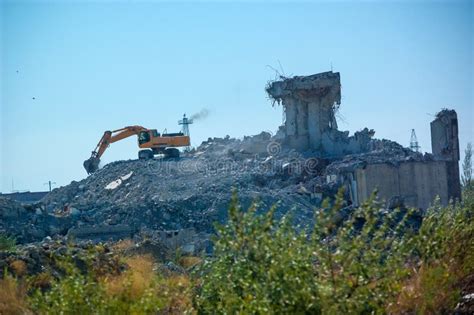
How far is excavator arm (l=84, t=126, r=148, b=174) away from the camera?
46875 millimetres

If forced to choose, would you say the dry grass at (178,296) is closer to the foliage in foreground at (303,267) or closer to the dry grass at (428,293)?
the foliage in foreground at (303,267)

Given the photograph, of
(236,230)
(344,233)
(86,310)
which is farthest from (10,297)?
(344,233)

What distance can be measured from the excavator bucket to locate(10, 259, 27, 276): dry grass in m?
31.5

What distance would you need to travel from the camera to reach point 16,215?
29188mm

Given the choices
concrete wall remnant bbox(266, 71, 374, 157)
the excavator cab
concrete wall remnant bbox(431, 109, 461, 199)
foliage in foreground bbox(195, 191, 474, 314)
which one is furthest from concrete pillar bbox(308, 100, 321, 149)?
foliage in foreground bbox(195, 191, 474, 314)

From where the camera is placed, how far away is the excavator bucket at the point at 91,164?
4690cm

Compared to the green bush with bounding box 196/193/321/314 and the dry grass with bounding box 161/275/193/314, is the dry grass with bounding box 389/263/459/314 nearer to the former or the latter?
the green bush with bounding box 196/193/321/314

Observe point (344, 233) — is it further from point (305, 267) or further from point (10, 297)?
point (10, 297)

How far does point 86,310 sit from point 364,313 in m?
2.68

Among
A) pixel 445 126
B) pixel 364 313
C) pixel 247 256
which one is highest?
pixel 445 126

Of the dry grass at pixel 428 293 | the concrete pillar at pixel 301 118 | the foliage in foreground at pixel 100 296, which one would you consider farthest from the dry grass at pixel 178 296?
the concrete pillar at pixel 301 118

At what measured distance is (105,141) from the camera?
46.9m

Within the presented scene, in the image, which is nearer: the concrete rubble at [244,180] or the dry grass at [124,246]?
the dry grass at [124,246]

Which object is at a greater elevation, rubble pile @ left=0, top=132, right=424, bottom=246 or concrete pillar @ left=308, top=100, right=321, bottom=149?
concrete pillar @ left=308, top=100, right=321, bottom=149
